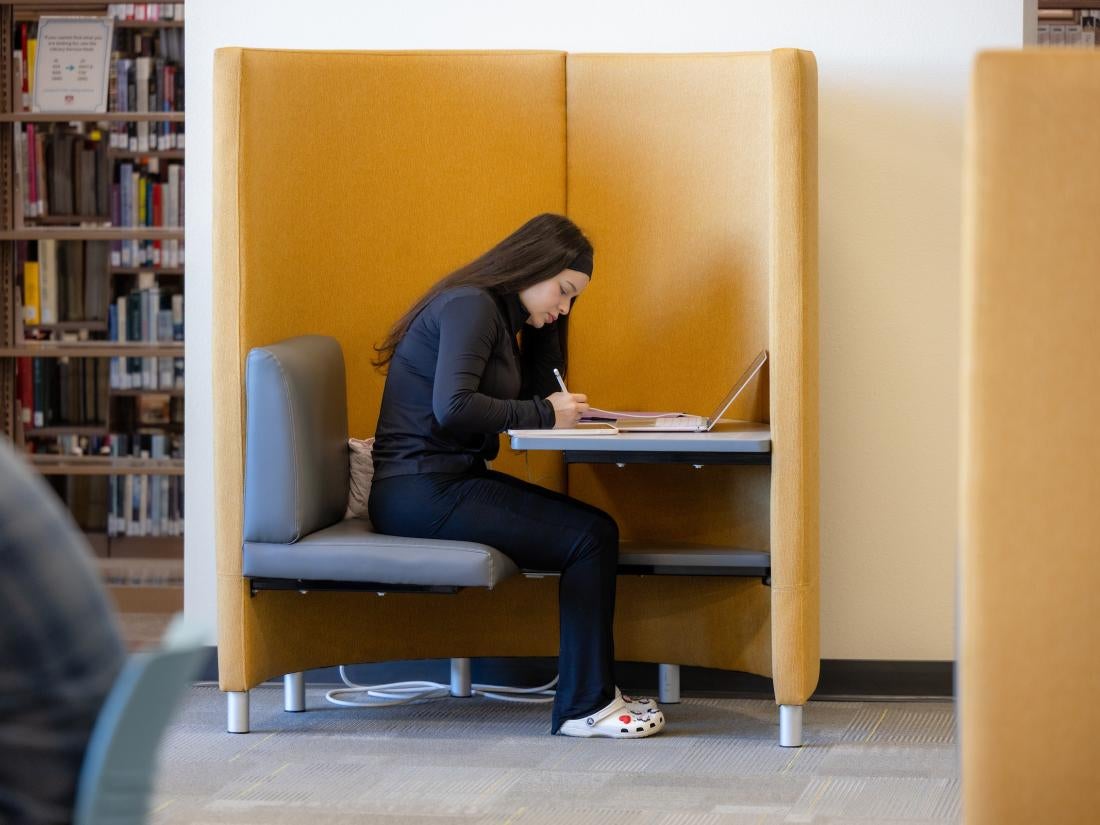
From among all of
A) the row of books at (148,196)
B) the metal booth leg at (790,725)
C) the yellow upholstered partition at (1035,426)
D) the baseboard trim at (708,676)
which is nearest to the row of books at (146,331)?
the row of books at (148,196)

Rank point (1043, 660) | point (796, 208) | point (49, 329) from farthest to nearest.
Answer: point (49, 329) → point (796, 208) → point (1043, 660)

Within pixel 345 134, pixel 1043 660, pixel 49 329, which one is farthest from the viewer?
pixel 49 329

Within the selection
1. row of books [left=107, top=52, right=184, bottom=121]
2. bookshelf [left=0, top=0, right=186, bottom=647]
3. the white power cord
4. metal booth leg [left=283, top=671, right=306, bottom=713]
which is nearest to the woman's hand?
the white power cord

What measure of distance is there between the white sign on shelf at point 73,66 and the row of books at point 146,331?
2.50 ft

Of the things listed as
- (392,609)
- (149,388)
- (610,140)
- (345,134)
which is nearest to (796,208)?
(610,140)

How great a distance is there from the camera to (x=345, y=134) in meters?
3.41

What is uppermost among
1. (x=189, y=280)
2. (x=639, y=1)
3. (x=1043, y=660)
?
(x=639, y=1)

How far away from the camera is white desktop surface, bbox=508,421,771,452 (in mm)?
2881

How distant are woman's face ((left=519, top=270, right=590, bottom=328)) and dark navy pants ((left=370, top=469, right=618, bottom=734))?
0.41 metres

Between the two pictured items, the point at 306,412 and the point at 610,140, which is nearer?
the point at 306,412

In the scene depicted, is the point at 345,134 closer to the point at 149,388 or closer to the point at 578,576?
the point at 578,576

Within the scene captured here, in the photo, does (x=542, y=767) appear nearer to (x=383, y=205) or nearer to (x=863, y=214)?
(x=383, y=205)

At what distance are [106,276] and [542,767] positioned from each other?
3.50m

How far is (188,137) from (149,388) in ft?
7.33
